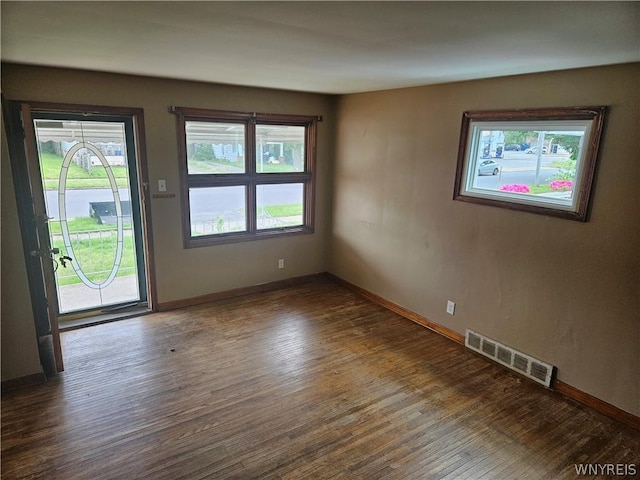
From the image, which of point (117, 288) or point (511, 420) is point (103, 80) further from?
point (511, 420)

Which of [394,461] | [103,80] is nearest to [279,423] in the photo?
[394,461]

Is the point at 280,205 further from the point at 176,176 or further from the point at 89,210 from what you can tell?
the point at 89,210

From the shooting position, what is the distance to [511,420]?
262 cm

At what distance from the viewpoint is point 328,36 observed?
5.99 ft

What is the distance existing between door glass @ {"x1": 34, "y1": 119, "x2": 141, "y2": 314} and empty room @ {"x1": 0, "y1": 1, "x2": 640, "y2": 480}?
2cm

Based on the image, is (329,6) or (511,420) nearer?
(329,6)

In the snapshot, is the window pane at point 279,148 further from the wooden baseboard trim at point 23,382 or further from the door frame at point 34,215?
the wooden baseboard trim at point 23,382

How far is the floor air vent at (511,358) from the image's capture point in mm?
2973

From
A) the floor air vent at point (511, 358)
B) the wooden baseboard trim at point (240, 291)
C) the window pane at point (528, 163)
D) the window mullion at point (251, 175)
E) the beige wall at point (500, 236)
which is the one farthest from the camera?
the window mullion at point (251, 175)

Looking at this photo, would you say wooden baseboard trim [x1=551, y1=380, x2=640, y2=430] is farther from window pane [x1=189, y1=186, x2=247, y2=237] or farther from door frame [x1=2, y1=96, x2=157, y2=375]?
door frame [x1=2, y1=96, x2=157, y2=375]

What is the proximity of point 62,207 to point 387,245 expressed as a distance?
321cm

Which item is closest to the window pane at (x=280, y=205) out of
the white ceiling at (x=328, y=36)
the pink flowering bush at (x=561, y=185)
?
the white ceiling at (x=328, y=36)

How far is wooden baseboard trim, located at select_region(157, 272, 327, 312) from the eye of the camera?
4.17 m

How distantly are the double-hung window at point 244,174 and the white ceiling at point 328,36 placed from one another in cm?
115
